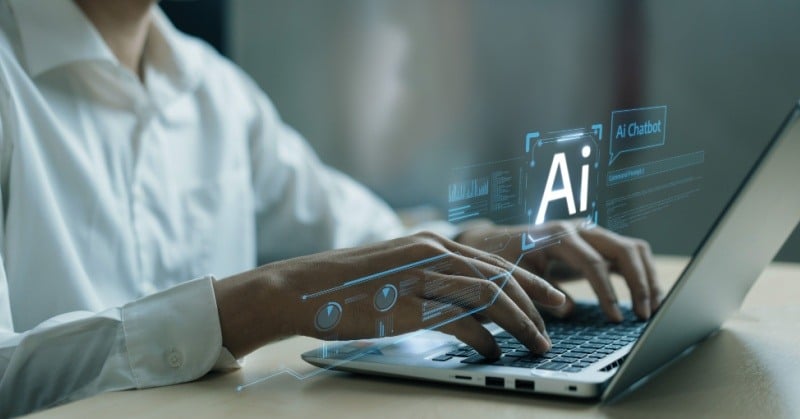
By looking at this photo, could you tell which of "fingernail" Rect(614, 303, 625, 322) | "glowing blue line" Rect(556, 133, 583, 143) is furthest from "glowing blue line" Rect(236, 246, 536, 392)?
"fingernail" Rect(614, 303, 625, 322)

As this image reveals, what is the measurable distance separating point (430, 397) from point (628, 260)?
357mm

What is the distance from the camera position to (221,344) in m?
0.71

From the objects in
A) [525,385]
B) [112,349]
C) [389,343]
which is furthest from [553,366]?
[112,349]

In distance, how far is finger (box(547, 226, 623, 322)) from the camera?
867 mm

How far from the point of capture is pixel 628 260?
90 centimetres

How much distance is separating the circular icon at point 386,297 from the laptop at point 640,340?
34mm

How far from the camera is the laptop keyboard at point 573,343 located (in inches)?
26.4

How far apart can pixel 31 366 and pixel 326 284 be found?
0.88 feet

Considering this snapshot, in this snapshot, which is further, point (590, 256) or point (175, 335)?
point (590, 256)

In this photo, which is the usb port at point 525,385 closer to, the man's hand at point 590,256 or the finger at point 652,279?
the man's hand at point 590,256

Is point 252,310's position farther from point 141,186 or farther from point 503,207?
point 141,186

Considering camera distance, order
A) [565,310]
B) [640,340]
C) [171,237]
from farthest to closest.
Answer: [171,237] < [565,310] < [640,340]

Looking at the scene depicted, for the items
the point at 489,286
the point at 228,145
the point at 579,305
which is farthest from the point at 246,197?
the point at 489,286

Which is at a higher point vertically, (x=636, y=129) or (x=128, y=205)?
(x=636, y=129)
